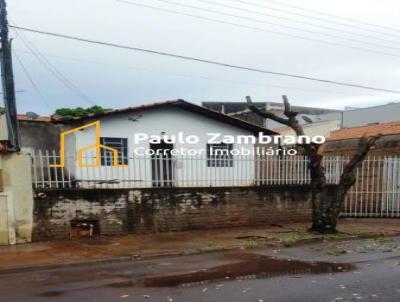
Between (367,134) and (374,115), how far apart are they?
23.6 ft

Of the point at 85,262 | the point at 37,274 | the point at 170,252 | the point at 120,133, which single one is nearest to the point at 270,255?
the point at 170,252

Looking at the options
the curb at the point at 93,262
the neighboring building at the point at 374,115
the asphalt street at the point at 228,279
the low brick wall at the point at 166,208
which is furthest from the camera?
the neighboring building at the point at 374,115

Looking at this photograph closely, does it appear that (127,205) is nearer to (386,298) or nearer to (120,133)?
(120,133)

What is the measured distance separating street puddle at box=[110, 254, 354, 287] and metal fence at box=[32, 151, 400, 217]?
4.78 m

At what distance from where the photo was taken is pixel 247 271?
7977 millimetres

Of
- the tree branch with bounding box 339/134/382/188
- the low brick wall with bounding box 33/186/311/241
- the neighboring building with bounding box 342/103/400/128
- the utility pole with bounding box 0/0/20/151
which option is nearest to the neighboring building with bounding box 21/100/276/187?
the low brick wall with bounding box 33/186/311/241

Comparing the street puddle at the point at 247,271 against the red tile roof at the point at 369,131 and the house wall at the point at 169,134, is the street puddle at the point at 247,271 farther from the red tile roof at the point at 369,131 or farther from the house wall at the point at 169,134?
the red tile roof at the point at 369,131

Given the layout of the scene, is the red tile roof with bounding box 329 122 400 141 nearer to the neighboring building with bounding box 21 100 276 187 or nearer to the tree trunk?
the neighboring building with bounding box 21 100 276 187

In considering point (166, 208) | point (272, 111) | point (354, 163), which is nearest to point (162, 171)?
point (166, 208)

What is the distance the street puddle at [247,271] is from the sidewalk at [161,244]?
1697 millimetres

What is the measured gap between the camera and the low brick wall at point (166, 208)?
11.4 metres

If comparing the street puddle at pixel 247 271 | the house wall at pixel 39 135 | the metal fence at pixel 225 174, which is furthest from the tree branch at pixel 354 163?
the house wall at pixel 39 135

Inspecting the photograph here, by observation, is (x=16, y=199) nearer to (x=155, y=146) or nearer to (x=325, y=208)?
(x=155, y=146)

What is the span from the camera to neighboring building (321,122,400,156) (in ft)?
58.7
